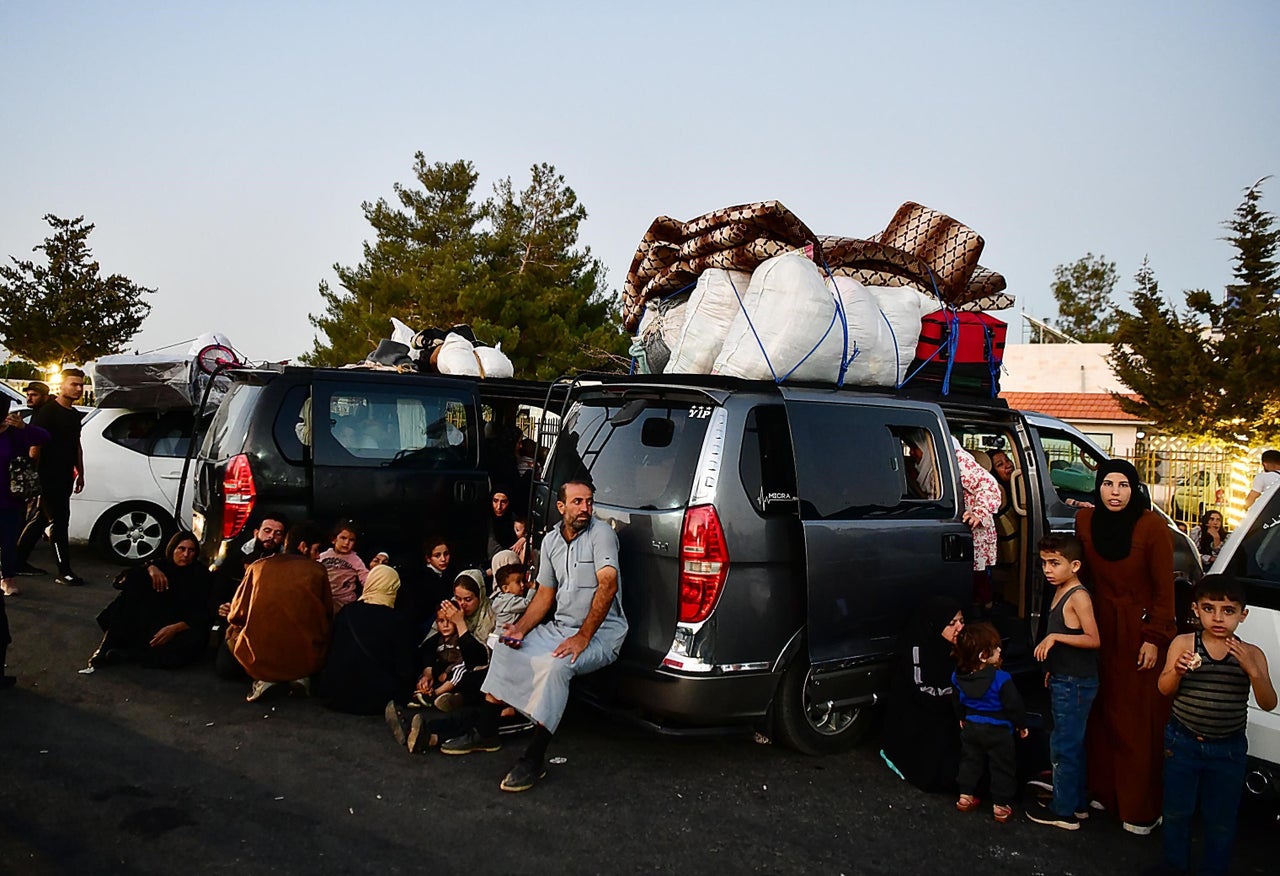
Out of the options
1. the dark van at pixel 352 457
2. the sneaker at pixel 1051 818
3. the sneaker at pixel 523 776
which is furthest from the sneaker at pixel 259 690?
the sneaker at pixel 1051 818

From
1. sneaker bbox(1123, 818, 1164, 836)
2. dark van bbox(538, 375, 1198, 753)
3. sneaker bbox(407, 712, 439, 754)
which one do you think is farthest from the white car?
sneaker bbox(1123, 818, 1164, 836)

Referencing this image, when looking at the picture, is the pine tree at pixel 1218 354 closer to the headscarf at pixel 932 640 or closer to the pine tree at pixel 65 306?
the headscarf at pixel 932 640

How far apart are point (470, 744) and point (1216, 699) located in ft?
11.0

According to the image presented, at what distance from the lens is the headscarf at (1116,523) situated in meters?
4.36

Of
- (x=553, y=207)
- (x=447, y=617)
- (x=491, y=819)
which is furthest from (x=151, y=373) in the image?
(x=553, y=207)

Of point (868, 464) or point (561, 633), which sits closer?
→ point (561, 633)

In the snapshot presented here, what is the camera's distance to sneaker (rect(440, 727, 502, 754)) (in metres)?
4.83

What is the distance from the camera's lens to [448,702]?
17.4 ft

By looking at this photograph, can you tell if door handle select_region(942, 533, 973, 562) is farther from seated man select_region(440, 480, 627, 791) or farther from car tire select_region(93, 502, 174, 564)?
car tire select_region(93, 502, 174, 564)

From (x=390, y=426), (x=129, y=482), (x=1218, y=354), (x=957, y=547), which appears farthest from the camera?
(x=1218, y=354)

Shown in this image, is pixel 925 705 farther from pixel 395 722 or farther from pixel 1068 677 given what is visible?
pixel 395 722

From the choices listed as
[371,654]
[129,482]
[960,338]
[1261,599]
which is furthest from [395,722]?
[129,482]

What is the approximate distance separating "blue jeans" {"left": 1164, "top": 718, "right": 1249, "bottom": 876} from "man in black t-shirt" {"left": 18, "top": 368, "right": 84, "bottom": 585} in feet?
27.9

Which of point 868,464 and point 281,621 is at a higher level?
point 868,464
